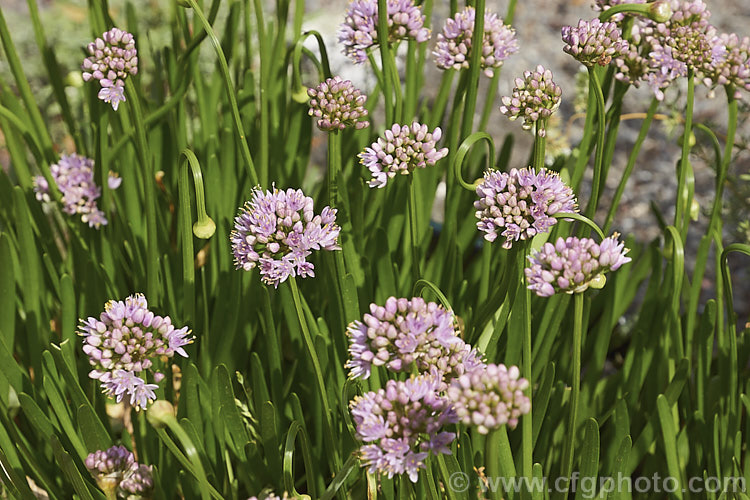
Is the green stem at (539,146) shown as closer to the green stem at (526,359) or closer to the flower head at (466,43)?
the green stem at (526,359)

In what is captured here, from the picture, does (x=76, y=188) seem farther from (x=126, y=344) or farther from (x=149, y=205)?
(x=126, y=344)

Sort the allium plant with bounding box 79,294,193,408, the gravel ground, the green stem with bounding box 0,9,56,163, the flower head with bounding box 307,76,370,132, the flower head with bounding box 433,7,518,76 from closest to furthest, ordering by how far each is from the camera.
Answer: the allium plant with bounding box 79,294,193,408
the flower head with bounding box 307,76,370,132
the flower head with bounding box 433,7,518,76
the green stem with bounding box 0,9,56,163
the gravel ground

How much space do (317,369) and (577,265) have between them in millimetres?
483

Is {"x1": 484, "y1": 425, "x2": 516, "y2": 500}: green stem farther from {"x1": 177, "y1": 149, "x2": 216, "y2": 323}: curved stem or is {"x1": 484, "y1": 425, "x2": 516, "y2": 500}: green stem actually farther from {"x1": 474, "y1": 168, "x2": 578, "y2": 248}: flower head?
{"x1": 177, "y1": 149, "x2": 216, "y2": 323}: curved stem

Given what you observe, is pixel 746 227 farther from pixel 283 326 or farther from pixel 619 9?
pixel 283 326

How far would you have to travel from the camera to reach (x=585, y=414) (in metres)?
1.71

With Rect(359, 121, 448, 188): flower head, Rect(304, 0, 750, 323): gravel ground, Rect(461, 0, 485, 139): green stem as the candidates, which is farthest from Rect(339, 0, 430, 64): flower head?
Rect(304, 0, 750, 323): gravel ground

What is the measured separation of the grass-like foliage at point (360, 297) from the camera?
1126 mm

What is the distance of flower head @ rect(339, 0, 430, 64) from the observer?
158cm

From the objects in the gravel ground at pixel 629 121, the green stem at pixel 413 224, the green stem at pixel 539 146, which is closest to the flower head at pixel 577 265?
the green stem at pixel 539 146

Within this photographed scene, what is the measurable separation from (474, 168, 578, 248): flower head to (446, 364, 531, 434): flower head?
10.9 inches

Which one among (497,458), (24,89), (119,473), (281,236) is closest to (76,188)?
(24,89)

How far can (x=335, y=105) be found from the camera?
4.47 feet

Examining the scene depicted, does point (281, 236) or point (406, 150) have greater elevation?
point (406, 150)
